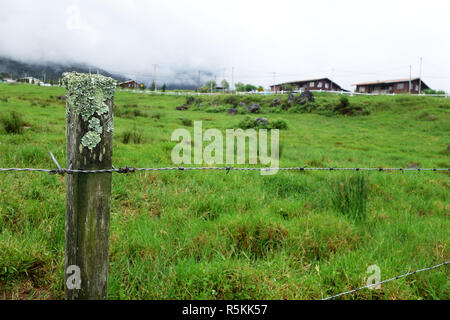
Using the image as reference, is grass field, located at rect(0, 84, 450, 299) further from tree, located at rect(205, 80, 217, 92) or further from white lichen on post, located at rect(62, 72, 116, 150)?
tree, located at rect(205, 80, 217, 92)

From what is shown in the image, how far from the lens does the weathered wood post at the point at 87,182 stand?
6.14ft

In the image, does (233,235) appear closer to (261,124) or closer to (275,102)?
(261,124)

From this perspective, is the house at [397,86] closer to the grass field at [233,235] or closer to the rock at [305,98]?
the rock at [305,98]

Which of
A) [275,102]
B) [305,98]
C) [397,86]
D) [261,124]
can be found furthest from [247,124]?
[397,86]

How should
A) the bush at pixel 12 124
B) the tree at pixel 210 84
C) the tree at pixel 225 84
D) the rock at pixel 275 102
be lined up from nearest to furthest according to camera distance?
the bush at pixel 12 124
the rock at pixel 275 102
the tree at pixel 210 84
the tree at pixel 225 84

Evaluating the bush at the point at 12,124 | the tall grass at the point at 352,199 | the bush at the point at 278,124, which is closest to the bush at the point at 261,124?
the bush at the point at 278,124

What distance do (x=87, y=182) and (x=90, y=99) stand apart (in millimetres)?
552

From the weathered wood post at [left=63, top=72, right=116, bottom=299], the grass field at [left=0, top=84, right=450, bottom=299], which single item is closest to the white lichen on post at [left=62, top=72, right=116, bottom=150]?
the weathered wood post at [left=63, top=72, right=116, bottom=299]

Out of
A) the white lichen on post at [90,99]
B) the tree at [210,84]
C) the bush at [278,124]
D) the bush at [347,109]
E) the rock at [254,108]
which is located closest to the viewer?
the white lichen on post at [90,99]

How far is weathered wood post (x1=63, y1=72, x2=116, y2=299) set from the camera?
1.87m

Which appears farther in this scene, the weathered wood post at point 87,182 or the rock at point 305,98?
the rock at point 305,98
